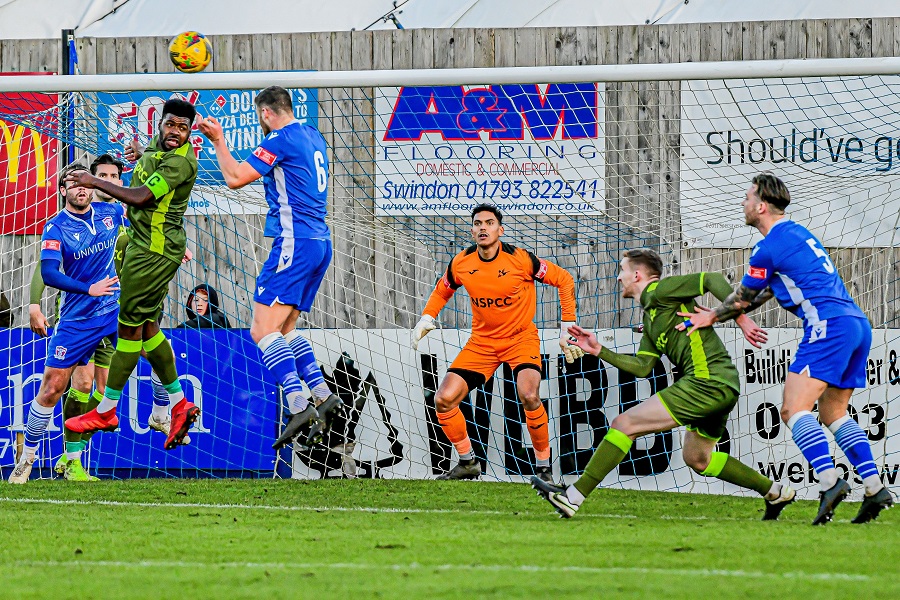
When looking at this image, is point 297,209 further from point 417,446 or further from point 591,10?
point 591,10

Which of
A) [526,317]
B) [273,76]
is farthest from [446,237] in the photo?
[273,76]

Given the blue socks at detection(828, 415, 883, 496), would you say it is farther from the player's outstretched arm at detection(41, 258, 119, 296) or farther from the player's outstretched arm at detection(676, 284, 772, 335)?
the player's outstretched arm at detection(41, 258, 119, 296)

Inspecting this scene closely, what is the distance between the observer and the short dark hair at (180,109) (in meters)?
7.44

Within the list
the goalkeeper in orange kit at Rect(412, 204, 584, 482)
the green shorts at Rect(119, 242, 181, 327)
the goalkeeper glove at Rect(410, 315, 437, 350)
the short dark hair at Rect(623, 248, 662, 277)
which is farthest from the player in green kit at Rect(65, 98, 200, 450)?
the short dark hair at Rect(623, 248, 662, 277)

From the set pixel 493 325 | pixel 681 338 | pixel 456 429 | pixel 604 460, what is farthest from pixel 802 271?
pixel 456 429

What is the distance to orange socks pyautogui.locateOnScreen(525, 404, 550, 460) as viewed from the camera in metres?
9.08

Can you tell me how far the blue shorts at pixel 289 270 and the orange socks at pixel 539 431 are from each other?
101 inches

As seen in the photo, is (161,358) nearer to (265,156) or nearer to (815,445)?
(265,156)

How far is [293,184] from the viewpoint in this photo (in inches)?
280

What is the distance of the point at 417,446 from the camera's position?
9.64 m

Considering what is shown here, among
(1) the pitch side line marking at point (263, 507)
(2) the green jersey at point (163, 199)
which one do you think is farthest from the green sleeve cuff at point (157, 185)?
(1) the pitch side line marking at point (263, 507)

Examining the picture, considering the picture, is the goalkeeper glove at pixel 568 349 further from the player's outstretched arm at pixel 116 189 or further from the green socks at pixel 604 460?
the player's outstretched arm at pixel 116 189

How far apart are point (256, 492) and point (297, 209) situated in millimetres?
2296

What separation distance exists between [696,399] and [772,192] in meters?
1.22
